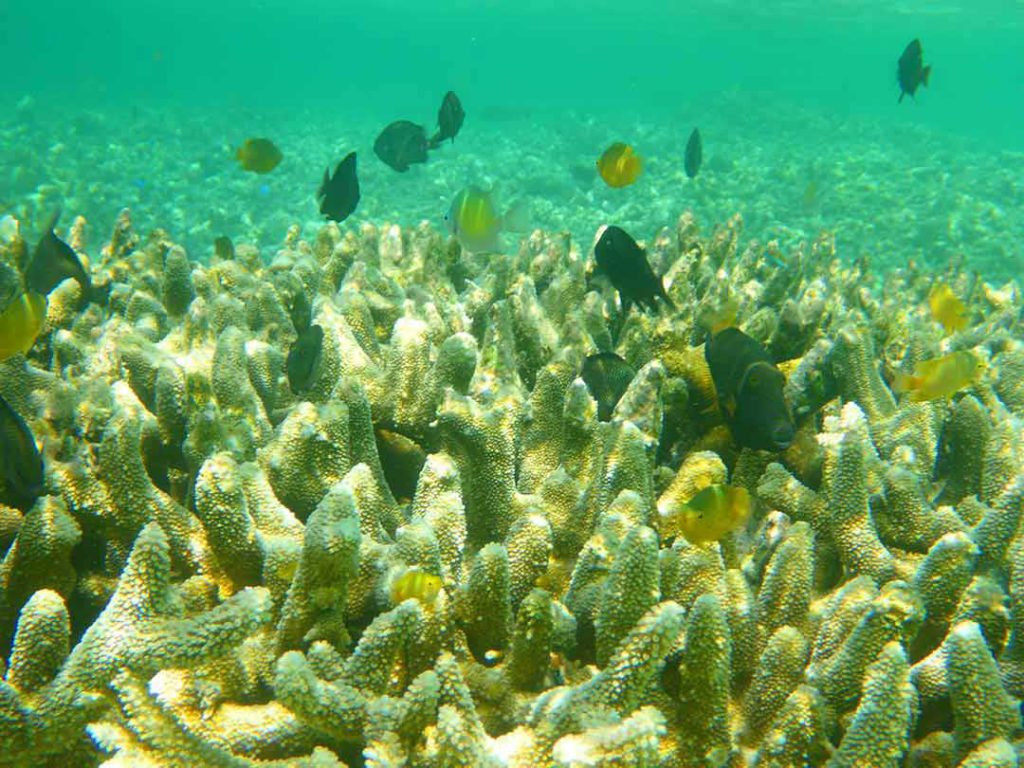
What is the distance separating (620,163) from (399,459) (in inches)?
189

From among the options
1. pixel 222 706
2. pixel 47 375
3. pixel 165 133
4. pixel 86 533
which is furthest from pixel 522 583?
pixel 165 133

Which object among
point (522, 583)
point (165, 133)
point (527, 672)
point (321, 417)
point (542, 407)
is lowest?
point (527, 672)

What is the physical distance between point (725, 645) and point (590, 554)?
1.64 feet

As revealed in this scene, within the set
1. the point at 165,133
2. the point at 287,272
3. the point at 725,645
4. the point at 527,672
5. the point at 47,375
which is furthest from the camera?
the point at 165,133

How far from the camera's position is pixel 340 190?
497 centimetres

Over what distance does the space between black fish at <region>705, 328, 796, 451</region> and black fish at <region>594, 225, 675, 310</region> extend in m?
0.76

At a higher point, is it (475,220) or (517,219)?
(517,219)

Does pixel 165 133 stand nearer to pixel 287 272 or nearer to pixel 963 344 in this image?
pixel 287 272

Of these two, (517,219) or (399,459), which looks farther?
(517,219)

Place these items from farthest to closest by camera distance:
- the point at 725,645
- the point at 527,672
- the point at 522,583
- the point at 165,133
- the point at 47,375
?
1. the point at 165,133
2. the point at 47,375
3. the point at 522,583
4. the point at 527,672
5. the point at 725,645

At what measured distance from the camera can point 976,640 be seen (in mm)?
1632

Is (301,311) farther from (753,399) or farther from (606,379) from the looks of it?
(753,399)

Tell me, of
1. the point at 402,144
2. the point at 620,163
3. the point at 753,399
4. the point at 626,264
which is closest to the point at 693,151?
the point at 620,163

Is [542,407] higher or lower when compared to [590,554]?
higher
